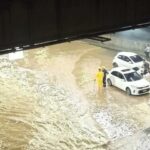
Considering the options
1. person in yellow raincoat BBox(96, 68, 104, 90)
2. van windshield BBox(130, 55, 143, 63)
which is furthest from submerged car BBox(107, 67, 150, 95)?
van windshield BBox(130, 55, 143, 63)

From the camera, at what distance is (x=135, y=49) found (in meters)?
36.6

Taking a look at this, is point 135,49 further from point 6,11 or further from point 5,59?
point 6,11

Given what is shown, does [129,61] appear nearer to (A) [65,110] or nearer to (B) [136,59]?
(B) [136,59]

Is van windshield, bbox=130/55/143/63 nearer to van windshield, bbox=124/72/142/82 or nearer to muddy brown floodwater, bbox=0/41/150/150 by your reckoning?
muddy brown floodwater, bbox=0/41/150/150

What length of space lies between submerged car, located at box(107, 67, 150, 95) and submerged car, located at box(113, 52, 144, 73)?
2.19 metres

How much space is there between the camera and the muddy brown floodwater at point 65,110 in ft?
68.3

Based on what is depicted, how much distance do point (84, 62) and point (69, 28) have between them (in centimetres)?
2203

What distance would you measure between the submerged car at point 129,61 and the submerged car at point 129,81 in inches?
86.2

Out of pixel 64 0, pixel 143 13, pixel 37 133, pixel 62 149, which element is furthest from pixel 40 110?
pixel 64 0

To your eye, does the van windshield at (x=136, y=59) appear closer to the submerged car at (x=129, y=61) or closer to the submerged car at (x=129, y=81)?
the submerged car at (x=129, y=61)

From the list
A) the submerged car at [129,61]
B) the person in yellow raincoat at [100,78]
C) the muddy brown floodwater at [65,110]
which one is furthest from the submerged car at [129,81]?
the submerged car at [129,61]

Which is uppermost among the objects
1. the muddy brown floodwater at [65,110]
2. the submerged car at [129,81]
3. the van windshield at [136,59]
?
the van windshield at [136,59]

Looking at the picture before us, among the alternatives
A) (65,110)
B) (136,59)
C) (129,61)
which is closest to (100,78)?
(65,110)

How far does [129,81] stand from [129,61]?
461 cm
